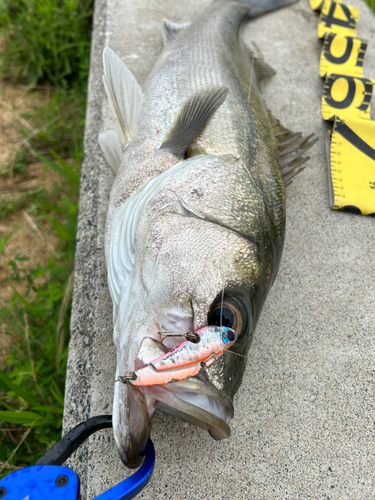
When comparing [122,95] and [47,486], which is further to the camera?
[122,95]

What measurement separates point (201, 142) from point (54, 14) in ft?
9.61

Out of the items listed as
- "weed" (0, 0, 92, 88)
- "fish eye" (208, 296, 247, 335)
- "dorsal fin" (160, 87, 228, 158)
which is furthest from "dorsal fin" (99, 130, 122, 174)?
"weed" (0, 0, 92, 88)

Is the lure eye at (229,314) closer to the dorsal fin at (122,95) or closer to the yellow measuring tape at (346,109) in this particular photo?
the dorsal fin at (122,95)

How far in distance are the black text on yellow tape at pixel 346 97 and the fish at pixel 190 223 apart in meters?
0.94

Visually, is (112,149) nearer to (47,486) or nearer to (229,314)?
(229,314)

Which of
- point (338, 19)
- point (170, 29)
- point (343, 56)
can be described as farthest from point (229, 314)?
point (338, 19)

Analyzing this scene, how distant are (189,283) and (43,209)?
2.34m

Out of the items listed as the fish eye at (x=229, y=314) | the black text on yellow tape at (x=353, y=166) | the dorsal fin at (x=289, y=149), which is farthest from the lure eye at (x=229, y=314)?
the black text on yellow tape at (x=353, y=166)

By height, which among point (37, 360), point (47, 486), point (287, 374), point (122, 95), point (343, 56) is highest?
point (343, 56)

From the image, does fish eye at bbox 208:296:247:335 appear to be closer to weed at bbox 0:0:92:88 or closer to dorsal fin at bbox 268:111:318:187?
dorsal fin at bbox 268:111:318:187

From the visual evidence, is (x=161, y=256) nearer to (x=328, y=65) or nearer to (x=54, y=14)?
(x=328, y=65)

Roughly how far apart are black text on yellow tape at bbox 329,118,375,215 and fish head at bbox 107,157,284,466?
3.85 feet

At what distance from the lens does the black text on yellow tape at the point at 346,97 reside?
9.59 feet

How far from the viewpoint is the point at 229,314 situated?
127 centimetres
